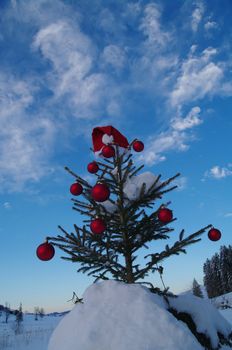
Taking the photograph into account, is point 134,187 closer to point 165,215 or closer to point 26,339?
point 165,215

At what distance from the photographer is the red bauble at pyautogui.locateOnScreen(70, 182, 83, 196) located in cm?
433

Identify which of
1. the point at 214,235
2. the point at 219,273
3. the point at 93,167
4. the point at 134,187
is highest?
the point at 219,273

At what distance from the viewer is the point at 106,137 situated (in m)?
4.96

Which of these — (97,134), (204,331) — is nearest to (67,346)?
(204,331)

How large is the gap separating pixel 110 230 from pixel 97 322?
5.07 feet

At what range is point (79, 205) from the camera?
15.1ft

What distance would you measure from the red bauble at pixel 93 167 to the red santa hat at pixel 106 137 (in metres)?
0.35

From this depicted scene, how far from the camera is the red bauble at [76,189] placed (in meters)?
4.33

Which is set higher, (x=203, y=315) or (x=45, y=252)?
(x=45, y=252)

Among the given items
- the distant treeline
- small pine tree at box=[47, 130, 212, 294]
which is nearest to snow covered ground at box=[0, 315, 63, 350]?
small pine tree at box=[47, 130, 212, 294]

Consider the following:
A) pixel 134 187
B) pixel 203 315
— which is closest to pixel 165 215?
pixel 134 187

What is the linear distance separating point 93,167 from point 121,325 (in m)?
2.47

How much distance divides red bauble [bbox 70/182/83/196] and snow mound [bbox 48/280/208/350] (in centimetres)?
144

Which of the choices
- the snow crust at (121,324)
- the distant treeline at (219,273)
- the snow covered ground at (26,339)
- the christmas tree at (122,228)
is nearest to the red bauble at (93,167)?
the christmas tree at (122,228)
